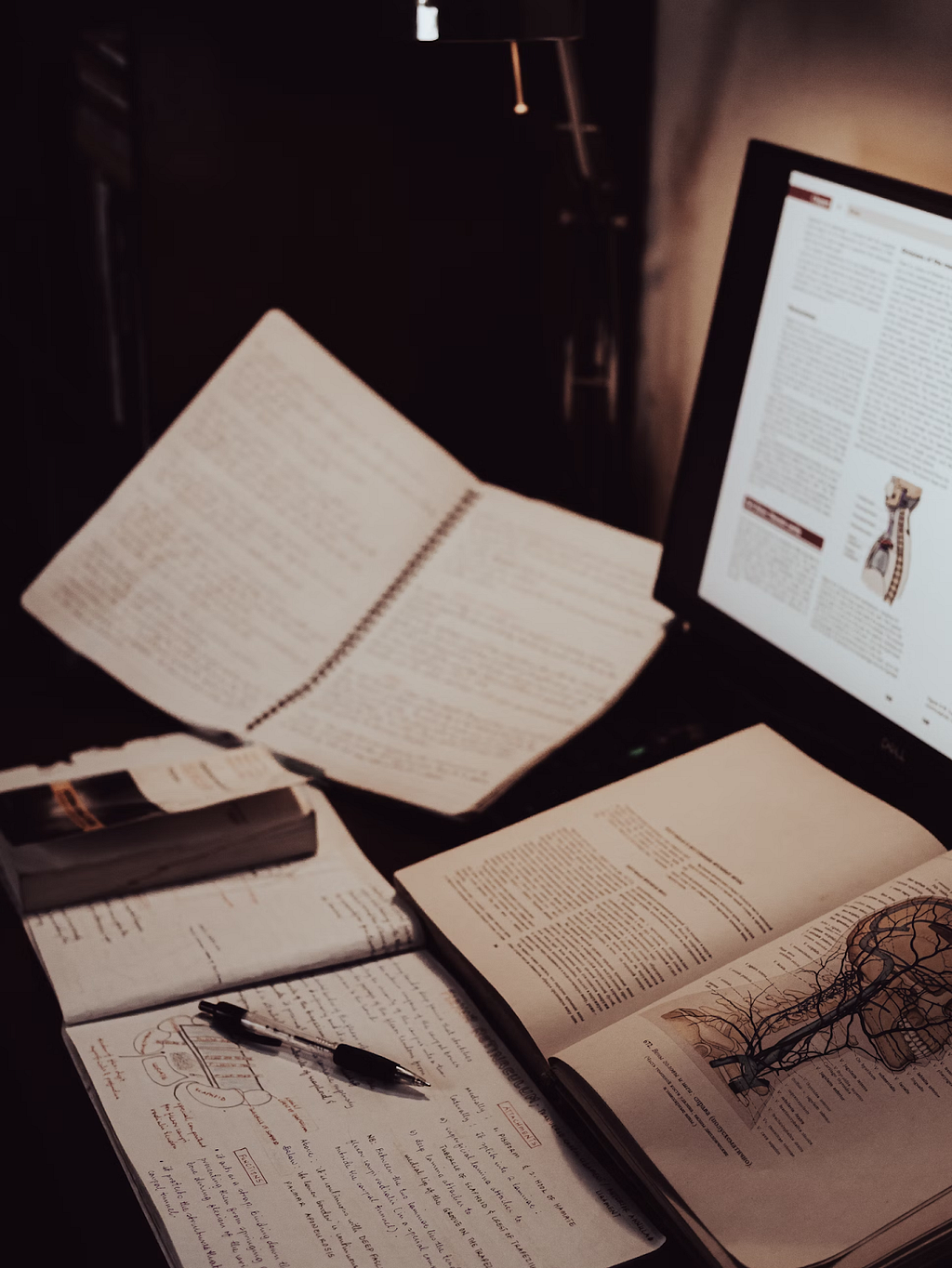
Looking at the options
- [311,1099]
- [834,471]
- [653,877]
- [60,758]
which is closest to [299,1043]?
[311,1099]

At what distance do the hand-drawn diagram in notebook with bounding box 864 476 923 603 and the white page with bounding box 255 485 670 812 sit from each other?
0.23 m

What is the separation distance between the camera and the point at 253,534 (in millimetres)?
1120

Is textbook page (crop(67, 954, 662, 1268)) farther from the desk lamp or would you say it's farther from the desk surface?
the desk lamp

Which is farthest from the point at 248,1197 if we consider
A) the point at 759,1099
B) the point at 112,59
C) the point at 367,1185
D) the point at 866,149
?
the point at 112,59

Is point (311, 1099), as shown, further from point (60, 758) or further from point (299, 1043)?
point (60, 758)

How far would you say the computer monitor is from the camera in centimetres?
77

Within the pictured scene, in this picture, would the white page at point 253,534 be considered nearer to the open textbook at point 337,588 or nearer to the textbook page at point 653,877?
the open textbook at point 337,588

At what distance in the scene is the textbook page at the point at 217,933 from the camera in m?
0.72

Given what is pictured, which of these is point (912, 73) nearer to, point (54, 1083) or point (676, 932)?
point (676, 932)

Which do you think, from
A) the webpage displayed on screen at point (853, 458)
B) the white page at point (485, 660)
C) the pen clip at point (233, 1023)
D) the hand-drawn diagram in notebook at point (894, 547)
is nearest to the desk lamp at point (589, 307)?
the white page at point (485, 660)

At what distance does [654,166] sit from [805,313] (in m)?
0.48

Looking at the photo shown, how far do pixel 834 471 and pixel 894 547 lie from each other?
8cm

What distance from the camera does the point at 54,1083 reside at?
66 centimetres

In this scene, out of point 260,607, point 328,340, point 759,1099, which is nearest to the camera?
point 759,1099
